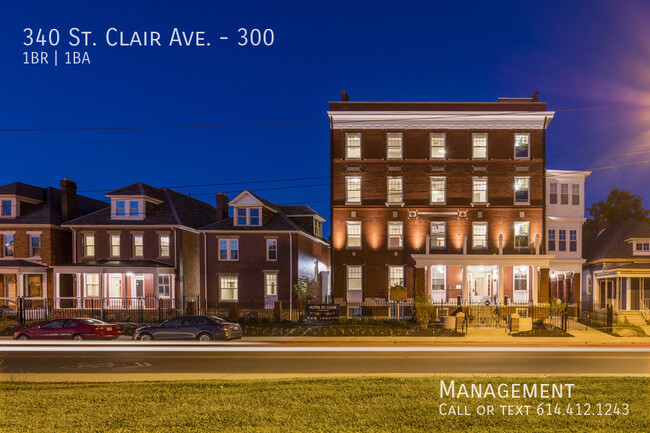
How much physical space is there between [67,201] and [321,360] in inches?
1263

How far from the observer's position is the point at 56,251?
3953 cm

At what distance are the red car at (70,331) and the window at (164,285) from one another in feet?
44.6

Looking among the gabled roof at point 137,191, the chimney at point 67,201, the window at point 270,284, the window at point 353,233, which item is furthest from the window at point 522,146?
the chimney at point 67,201

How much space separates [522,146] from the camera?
35219 mm

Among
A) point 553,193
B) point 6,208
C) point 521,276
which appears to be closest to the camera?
point 521,276

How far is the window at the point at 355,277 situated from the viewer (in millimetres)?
35562

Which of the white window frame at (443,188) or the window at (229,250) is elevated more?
the white window frame at (443,188)

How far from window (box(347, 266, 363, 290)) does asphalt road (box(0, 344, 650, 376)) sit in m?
15.0

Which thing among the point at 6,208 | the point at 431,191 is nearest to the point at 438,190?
the point at 431,191

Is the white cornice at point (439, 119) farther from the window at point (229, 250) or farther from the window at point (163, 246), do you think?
the window at point (163, 246)

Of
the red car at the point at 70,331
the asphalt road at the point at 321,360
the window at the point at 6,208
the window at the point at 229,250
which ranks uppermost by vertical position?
the window at the point at 6,208

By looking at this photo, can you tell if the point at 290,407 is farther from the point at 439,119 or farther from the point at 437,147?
the point at 439,119

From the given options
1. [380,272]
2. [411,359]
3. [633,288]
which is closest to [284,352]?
[411,359]

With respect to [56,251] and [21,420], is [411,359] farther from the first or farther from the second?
[56,251]
